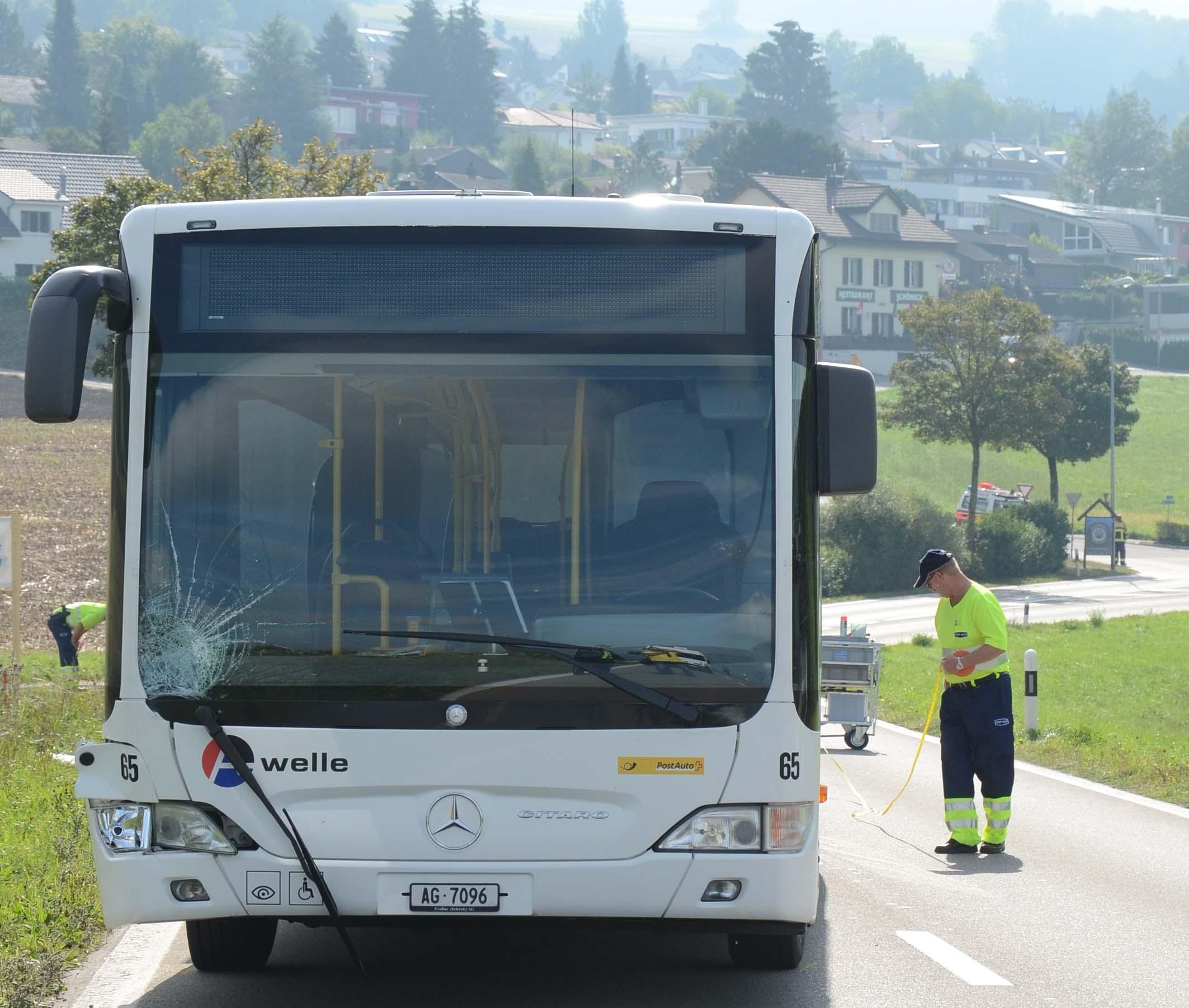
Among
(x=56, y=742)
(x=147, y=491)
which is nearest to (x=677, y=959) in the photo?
(x=147, y=491)

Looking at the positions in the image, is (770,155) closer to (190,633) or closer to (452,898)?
(190,633)

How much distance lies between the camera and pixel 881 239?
381 ft

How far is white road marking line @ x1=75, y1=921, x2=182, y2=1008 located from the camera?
6.94 meters

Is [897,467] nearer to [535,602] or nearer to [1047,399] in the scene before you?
[1047,399]

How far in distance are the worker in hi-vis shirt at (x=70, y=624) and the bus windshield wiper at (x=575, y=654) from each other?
15.4 metres

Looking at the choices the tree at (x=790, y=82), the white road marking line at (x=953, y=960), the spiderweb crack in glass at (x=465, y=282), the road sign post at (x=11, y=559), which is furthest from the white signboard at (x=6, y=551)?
the tree at (x=790, y=82)

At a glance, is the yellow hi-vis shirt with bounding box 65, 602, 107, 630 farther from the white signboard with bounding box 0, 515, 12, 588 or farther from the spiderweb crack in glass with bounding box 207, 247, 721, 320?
the spiderweb crack in glass with bounding box 207, 247, 721, 320

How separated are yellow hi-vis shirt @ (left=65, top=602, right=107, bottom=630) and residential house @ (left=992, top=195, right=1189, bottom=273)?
144 m

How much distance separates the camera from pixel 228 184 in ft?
105

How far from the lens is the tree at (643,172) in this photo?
171 m

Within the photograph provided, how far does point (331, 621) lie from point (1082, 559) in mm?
60253

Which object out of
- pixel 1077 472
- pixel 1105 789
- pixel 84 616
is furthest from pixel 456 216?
pixel 1077 472

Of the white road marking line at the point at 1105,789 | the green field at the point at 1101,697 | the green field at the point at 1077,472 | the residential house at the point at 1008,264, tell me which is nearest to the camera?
the white road marking line at the point at 1105,789

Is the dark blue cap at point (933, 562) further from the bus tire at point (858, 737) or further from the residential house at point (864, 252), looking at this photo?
the residential house at point (864, 252)
